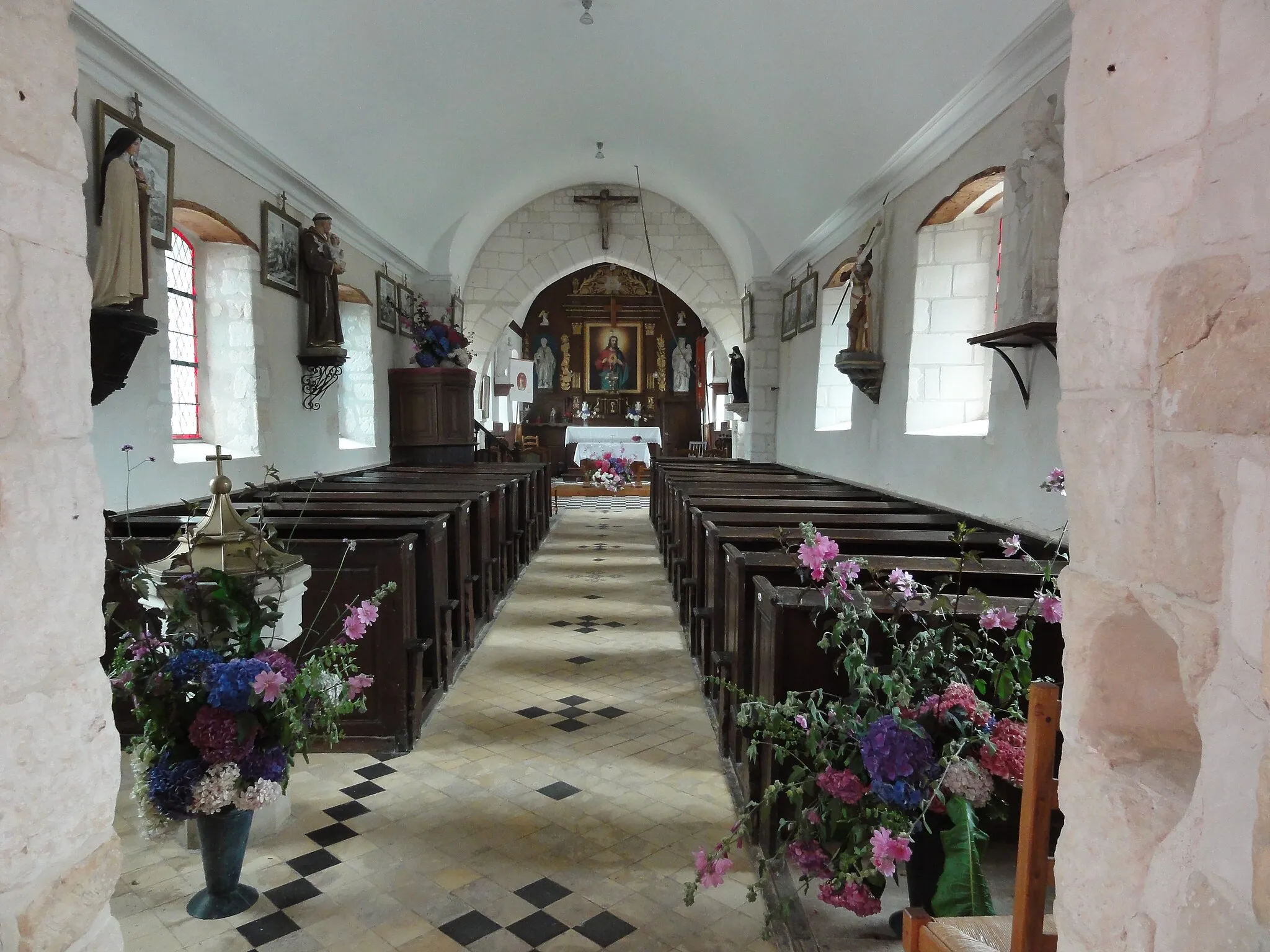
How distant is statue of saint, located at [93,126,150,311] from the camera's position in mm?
3891

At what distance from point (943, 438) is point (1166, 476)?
4512mm

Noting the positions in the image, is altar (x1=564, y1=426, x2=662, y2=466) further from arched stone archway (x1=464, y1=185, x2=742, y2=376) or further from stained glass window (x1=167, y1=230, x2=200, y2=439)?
stained glass window (x1=167, y1=230, x2=200, y2=439)

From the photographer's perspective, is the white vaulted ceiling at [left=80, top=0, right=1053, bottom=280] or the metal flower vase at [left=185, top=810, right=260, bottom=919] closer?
the metal flower vase at [left=185, top=810, right=260, bottom=919]

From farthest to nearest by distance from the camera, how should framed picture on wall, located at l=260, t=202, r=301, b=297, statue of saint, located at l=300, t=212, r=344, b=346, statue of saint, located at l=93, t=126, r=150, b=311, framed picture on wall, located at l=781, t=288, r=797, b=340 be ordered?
framed picture on wall, located at l=781, t=288, r=797, b=340 → statue of saint, located at l=300, t=212, r=344, b=346 → framed picture on wall, located at l=260, t=202, r=301, b=297 → statue of saint, located at l=93, t=126, r=150, b=311

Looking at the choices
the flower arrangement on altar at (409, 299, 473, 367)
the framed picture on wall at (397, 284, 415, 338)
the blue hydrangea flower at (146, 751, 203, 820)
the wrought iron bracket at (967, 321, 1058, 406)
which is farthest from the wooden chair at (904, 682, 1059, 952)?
the framed picture on wall at (397, 284, 415, 338)

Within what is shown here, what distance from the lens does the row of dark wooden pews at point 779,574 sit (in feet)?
8.00

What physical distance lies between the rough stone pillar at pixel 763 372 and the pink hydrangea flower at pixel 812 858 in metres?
8.36

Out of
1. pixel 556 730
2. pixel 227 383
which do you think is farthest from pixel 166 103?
pixel 556 730

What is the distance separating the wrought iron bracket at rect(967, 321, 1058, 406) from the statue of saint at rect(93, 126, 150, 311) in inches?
160

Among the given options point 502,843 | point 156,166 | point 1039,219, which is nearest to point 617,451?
point 156,166

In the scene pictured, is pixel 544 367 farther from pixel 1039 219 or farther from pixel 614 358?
pixel 1039 219

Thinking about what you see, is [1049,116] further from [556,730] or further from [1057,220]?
[556,730]

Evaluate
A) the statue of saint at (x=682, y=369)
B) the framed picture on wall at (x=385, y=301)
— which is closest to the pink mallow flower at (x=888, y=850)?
the framed picture on wall at (x=385, y=301)

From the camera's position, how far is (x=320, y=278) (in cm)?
679
